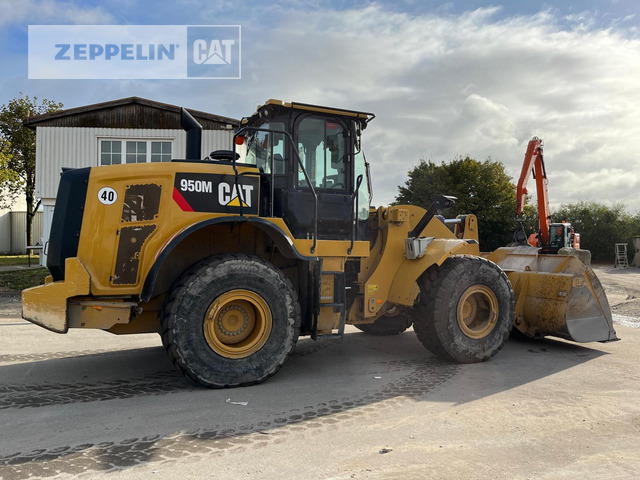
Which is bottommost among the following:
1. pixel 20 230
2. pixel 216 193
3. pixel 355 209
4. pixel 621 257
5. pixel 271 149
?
pixel 621 257

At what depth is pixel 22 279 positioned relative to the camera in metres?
15.1

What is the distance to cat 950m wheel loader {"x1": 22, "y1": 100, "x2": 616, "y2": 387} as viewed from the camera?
15.4 feet

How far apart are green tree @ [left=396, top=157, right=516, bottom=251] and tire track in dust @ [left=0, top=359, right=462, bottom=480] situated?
25434 millimetres

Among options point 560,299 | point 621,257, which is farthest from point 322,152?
point 621,257

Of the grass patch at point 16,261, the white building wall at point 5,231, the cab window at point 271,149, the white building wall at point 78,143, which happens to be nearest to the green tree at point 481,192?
the white building wall at point 78,143

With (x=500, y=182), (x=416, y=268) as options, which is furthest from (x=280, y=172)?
(x=500, y=182)

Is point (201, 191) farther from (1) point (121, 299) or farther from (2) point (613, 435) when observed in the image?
(2) point (613, 435)

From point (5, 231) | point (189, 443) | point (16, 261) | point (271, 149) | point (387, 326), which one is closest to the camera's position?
point (189, 443)

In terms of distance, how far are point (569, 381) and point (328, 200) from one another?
120 inches

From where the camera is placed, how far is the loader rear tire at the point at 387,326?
7.39 m

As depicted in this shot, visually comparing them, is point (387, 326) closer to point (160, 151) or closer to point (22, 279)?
point (160, 151)

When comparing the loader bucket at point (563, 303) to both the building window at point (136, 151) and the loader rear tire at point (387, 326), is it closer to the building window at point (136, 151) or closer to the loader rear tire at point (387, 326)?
the loader rear tire at point (387, 326)

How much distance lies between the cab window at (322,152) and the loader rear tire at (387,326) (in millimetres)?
2458

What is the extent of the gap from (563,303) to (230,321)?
415cm
